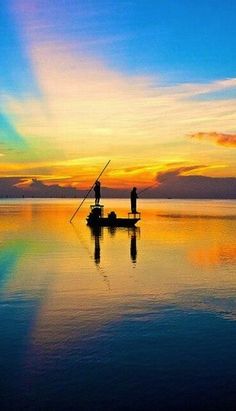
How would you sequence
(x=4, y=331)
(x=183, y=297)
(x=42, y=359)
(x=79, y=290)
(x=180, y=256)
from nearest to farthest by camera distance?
→ (x=42, y=359), (x=4, y=331), (x=183, y=297), (x=79, y=290), (x=180, y=256)

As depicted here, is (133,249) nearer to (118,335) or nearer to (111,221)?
(118,335)

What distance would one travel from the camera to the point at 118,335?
16.2 m

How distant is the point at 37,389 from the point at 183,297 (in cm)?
1164

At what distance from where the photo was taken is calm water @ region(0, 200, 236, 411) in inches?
455

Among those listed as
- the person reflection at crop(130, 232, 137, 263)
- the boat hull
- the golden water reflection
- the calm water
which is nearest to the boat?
the boat hull

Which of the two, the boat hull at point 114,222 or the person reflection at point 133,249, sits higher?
the boat hull at point 114,222

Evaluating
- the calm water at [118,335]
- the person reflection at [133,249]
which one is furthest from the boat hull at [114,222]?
the calm water at [118,335]

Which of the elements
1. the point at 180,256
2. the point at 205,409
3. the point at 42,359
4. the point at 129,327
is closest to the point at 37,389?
the point at 42,359

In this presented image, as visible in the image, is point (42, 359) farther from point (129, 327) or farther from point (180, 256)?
point (180, 256)

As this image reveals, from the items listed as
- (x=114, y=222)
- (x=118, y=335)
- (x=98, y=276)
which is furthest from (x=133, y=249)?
(x=114, y=222)

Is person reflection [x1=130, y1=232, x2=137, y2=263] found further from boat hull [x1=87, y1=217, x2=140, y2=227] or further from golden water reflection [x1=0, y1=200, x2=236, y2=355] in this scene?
boat hull [x1=87, y1=217, x2=140, y2=227]

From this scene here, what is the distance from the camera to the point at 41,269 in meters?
30.5

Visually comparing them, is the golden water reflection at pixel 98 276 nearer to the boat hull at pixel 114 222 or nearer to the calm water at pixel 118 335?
the calm water at pixel 118 335

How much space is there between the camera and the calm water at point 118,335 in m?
11.6
